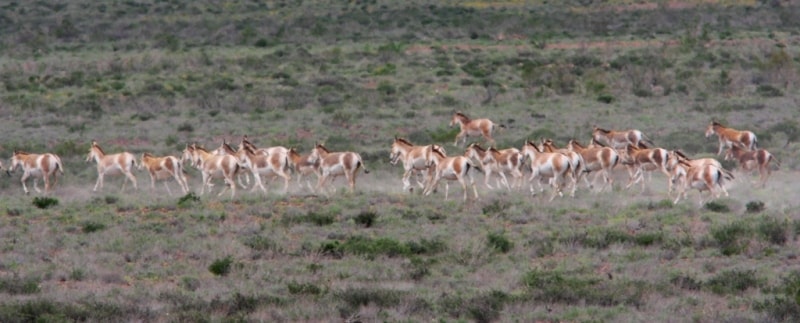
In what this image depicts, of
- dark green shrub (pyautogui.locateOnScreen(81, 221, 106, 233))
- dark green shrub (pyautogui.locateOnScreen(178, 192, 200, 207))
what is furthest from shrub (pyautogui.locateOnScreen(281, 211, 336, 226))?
dark green shrub (pyautogui.locateOnScreen(81, 221, 106, 233))

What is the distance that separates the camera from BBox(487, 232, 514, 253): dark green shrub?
1939cm

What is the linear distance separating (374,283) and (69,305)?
422cm

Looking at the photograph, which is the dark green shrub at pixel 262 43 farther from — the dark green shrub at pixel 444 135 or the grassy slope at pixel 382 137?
the dark green shrub at pixel 444 135

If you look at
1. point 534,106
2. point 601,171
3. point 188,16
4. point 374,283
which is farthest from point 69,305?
point 188,16

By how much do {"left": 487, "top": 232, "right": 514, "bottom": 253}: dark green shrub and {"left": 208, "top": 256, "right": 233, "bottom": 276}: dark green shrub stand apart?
4151 mm

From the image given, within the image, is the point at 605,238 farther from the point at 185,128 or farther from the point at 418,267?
the point at 185,128

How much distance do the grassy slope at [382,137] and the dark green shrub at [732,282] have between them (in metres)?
0.04

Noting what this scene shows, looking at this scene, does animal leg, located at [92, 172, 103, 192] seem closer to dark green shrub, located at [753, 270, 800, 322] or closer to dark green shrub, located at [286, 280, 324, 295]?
dark green shrub, located at [286, 280, 324, 295]

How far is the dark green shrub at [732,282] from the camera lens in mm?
16203

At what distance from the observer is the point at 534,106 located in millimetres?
43906

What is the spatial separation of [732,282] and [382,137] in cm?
2157

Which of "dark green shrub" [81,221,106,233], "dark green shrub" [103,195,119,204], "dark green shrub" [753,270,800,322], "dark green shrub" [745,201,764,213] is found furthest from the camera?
"dark green shrub" [103,195,119,204]

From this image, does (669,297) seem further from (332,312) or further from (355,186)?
(355,186)

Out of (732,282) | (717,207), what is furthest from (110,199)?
(732,282)
